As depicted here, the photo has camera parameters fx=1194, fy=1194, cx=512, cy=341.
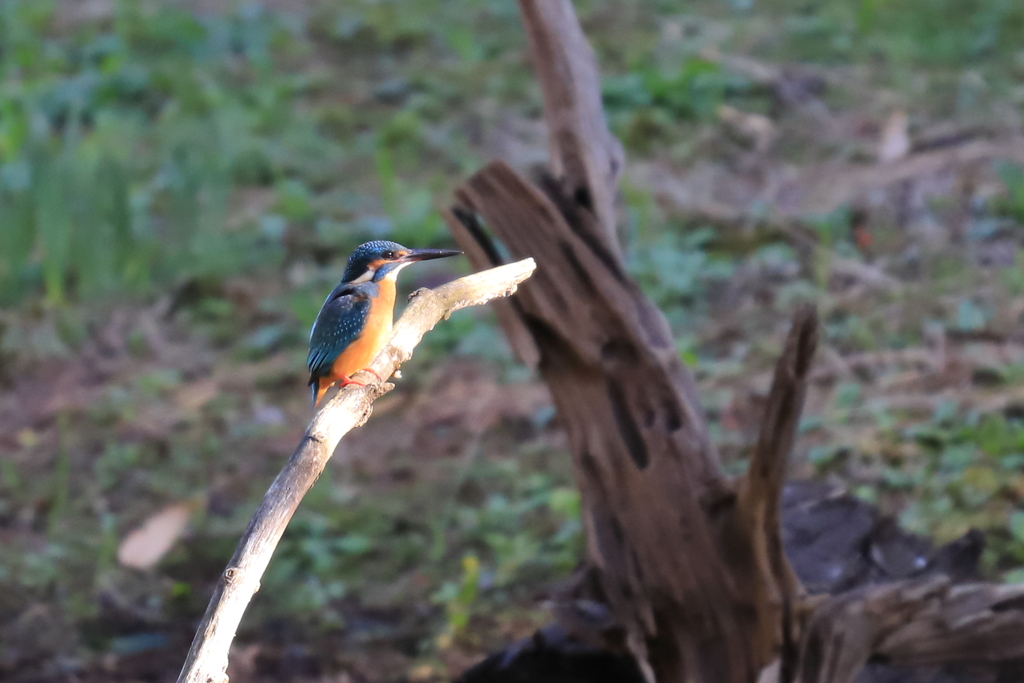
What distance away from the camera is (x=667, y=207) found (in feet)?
18.8

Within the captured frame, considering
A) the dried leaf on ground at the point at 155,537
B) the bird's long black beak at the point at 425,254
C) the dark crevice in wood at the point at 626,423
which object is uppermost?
the bird's long black beak at the point at 425,254

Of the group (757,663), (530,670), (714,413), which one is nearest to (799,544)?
(757,663)

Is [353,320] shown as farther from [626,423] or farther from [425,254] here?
[626,423]

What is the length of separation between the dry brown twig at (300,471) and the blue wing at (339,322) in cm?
33

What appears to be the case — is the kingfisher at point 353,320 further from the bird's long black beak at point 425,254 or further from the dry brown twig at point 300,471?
the dry brown twig at point 300,471

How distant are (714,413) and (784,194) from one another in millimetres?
→ 1714

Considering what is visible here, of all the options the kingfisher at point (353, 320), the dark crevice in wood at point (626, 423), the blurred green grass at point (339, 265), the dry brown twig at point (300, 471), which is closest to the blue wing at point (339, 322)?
the kingfisher at point (353, 320)

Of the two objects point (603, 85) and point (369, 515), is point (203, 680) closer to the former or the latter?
point (369, 515)

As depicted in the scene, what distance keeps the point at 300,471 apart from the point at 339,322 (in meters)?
0.74

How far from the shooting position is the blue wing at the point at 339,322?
2195 millimetres

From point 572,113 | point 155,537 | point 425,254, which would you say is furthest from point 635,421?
point 155,537

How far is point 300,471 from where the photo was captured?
149cm

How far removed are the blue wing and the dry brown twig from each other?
0.33 metres

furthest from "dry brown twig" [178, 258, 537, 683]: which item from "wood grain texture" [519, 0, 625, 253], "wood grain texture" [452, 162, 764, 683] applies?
"wood grain texture" [519, 0, 625, 253]
